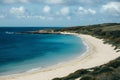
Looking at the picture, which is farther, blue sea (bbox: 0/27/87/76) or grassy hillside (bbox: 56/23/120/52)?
grassy hillside (bbox: 56/23/120/52)

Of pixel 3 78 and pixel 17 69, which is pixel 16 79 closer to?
pixel 3 78

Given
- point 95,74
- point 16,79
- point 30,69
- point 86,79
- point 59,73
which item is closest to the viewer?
point 86,79

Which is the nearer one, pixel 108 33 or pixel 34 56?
pixel 34 56

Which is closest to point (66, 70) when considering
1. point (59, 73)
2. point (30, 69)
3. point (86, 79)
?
point (59, 73)

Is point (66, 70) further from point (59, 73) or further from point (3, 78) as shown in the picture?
point (3, 78)

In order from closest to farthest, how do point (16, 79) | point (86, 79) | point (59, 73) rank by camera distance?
point (86, 79)
point (16, 79)
point (59, 73)

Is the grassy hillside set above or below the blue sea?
above

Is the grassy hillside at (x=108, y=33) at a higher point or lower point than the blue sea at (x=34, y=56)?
higher

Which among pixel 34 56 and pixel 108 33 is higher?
pixel 108 33

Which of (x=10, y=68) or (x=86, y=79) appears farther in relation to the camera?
(x=10, y=68)

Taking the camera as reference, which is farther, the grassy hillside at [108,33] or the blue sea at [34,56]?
the grassy hillside at [108,33]
